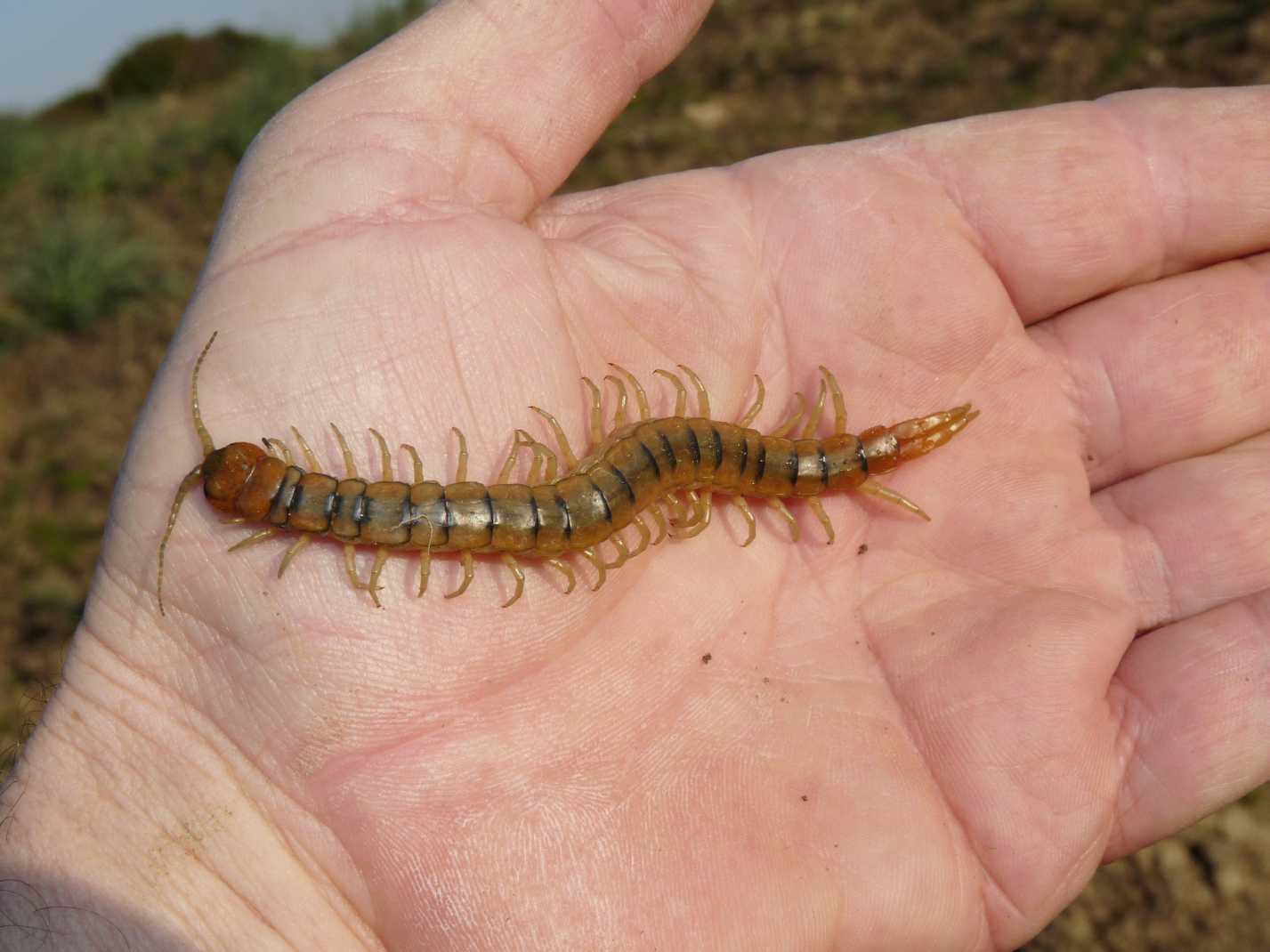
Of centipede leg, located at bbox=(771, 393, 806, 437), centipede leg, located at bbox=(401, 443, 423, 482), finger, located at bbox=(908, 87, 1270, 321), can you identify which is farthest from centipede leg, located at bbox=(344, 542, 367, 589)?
finger, located at bbox=(908, 87, 1270, 321)

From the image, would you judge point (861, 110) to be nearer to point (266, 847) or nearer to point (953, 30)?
point (953, 30)

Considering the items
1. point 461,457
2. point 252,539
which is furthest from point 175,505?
point 461,457

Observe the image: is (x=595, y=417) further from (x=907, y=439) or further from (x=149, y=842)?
(x=149, y=842)

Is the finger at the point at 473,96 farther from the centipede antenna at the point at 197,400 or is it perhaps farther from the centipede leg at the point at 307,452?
the centipede leg at the point at 307,452

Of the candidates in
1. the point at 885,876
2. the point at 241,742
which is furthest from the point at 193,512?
the point at 885,876

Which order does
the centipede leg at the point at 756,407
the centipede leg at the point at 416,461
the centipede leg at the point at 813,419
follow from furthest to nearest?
the centipede leg at the point at 813,419 → the centipede leg at the point at 756,407 → the centipede leg at the point at 416,461

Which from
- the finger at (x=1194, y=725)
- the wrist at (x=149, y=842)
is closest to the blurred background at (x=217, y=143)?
the wrist at (x=149, y=842)
